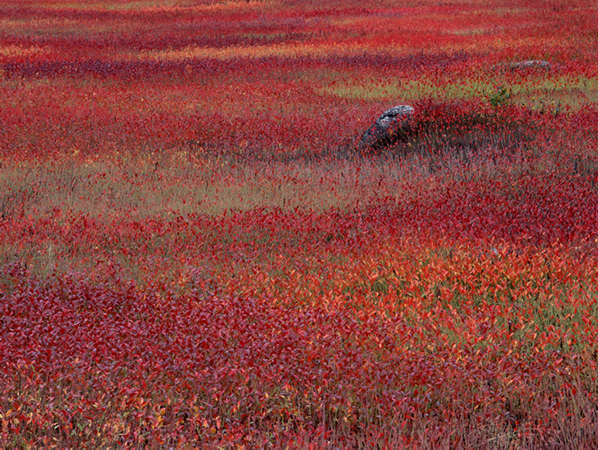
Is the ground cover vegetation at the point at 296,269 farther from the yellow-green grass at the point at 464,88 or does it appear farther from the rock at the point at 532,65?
the rock at the point at 532,65

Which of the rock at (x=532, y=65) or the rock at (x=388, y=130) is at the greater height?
the rock at (x=532, y=65)

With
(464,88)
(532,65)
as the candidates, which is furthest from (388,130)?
(532,65)

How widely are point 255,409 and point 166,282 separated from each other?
2.08m

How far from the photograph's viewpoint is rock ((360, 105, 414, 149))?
11.4m

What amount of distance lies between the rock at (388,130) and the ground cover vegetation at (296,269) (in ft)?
0.77

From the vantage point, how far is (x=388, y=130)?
1125cm

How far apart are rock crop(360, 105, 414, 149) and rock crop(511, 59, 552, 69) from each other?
884 centimetres

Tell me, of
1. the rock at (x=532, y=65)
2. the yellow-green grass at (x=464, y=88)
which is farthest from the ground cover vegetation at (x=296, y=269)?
the rock at (x=532, y=65)

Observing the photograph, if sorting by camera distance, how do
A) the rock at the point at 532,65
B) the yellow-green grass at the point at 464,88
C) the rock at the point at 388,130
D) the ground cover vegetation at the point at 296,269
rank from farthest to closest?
the rock at the point at 532,65 < the yellow-green grass at the point at 464,88 < the rock at the point at 388,130 < the ground cover vegetation at the point at 296,269

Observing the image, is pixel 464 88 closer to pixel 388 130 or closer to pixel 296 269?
pixel 388 130

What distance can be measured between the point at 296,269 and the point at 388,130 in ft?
20.9

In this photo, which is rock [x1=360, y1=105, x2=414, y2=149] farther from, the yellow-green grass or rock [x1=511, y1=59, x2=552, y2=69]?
rock [x1=511, y1=59, x2=552, y2=69]

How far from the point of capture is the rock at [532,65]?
1850 cm

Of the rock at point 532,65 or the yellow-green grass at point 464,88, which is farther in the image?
the rock at point 532,65
